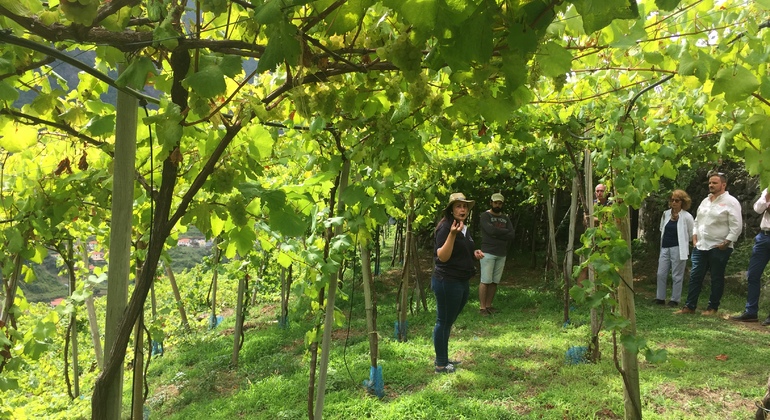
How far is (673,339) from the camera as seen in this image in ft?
14.5

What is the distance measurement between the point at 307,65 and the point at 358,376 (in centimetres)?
345

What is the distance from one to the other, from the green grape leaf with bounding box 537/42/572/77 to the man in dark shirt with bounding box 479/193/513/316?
4.95 metres

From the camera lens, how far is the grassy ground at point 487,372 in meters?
3.09

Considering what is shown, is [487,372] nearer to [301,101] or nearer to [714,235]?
[714,235]

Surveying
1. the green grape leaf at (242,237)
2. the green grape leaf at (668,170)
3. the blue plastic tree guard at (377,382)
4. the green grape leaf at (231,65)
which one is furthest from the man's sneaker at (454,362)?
the green grape leaf at (231,65)

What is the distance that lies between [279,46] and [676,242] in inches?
252

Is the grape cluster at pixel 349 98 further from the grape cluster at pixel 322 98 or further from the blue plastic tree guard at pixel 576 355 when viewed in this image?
the blue plastic tree guard at pixel 576 355

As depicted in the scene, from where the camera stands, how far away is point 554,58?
36.3 inches

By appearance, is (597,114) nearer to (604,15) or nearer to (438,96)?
(438,96)

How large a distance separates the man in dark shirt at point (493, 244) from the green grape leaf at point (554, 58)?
495cm

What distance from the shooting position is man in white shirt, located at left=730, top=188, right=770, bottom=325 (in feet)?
14.9

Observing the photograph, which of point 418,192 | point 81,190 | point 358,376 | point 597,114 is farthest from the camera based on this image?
point 418,192

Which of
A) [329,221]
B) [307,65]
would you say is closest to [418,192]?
[329,221]

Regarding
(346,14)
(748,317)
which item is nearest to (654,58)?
(346,14)
